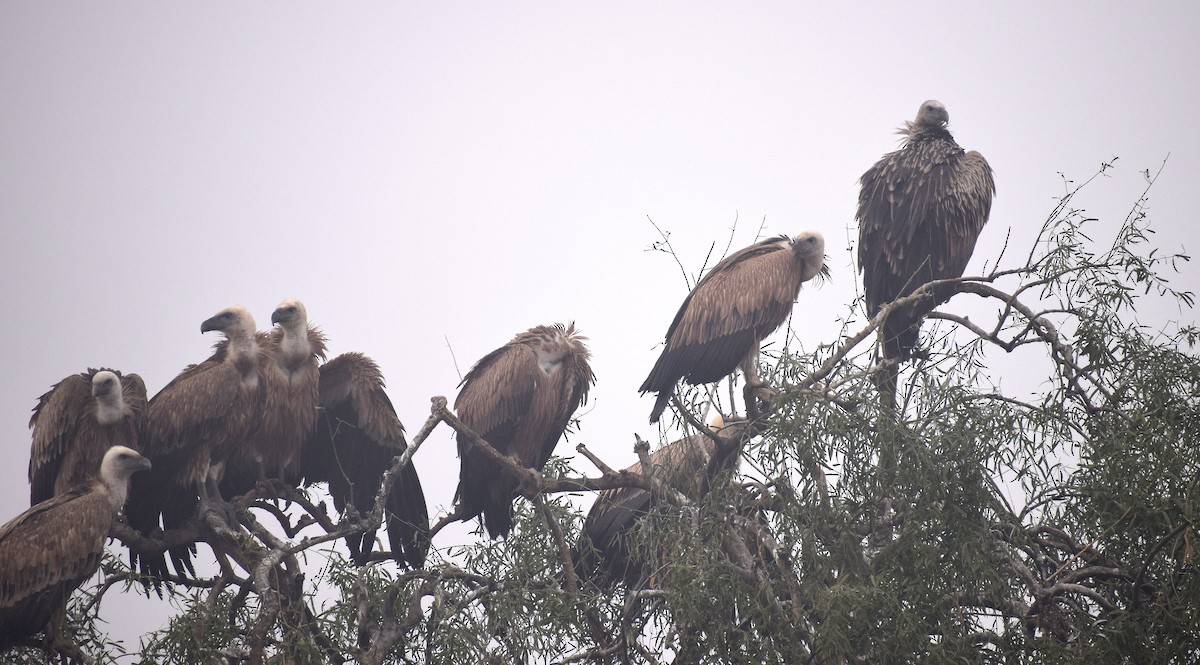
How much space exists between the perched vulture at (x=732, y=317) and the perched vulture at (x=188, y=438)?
280 centimetres

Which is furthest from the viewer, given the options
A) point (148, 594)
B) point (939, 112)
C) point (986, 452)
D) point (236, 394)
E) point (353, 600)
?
point (939, 112)

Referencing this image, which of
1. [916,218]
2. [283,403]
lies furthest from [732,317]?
[283,403]

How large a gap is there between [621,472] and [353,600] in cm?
166

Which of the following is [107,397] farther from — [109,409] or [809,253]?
[809,253]

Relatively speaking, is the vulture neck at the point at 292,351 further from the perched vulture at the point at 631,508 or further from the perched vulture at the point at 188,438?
the perched vulture at the point at 631,508

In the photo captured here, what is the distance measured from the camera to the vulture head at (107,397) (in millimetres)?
6828

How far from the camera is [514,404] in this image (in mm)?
7422

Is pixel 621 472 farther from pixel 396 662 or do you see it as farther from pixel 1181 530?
pixel 1181 530

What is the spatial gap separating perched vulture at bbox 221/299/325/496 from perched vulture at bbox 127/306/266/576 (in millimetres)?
143

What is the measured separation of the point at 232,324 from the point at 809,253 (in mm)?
4126

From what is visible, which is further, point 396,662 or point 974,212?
point 974,212

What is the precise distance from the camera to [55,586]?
621 cm

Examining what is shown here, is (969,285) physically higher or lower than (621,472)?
higher

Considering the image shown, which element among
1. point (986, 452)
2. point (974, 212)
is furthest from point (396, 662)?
point (974, 212)
